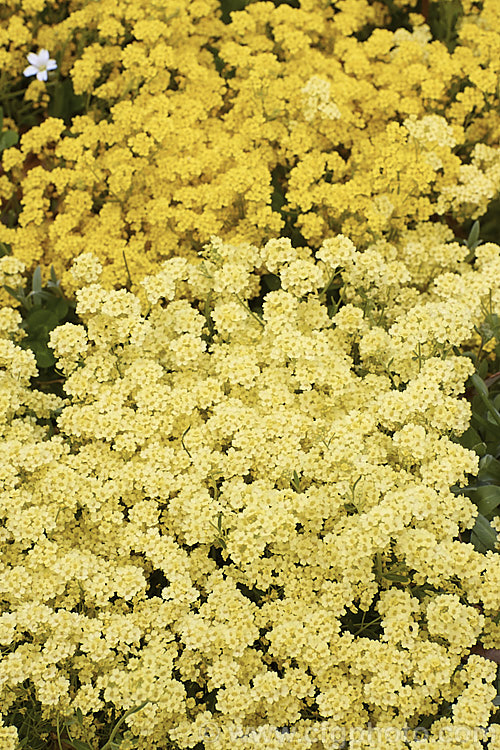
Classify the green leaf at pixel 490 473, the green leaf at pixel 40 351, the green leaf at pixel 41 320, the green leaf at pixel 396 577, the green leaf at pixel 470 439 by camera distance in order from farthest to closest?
the green leaf at pixel 41 320
the green leaf at pixel 40 351
the green leaf at pixel 470 439
the green leaf at pixel 490 473
the green leaf at pixel 396 577

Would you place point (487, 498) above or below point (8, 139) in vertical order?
below

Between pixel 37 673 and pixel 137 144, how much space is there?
2.21m

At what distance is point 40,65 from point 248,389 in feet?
7.25

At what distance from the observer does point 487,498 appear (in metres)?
2.60

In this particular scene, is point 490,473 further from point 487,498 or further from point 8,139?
point 8,139

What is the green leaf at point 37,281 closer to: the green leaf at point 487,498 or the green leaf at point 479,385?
the green leaf at point 479,385

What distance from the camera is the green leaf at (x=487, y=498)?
2.59m

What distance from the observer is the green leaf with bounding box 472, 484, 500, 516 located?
2588 millimetres

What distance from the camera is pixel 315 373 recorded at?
259 cm

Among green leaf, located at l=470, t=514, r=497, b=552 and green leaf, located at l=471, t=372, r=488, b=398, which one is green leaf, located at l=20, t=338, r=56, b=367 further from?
green leaf, located at l=470, t=514, r=497, b=552

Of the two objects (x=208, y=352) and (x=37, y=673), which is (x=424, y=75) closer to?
(x=208, y=352)

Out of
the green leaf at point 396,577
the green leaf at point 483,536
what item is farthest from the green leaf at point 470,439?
the green leaf at point 396,577

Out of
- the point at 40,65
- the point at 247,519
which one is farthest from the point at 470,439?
the point at 40,65

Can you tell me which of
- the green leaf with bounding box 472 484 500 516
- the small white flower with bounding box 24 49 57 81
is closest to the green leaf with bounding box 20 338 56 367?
the small white flower with bounding box 24 49 57 81
